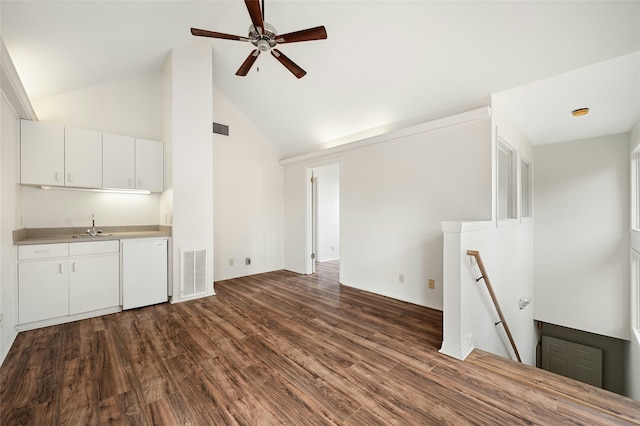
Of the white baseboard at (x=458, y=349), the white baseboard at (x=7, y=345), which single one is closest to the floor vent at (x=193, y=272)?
the white baseboard at (x=7, y=345)

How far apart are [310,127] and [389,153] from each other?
5.51 ft

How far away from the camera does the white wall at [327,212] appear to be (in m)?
7.12

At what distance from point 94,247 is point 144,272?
63 cm

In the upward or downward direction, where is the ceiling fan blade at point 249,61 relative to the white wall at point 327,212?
upward

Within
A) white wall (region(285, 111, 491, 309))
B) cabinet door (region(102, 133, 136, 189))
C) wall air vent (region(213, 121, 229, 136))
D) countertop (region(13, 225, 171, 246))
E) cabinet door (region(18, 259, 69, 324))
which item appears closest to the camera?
cabinet door (region(18, 259, 69, 324))

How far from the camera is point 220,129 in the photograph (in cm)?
498

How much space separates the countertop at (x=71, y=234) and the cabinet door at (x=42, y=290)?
239mm

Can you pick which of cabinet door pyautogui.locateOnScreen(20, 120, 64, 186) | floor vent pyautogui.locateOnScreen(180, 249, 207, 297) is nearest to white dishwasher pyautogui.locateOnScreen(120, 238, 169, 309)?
floor vent pyautogui.locateOnScreen(180, 249, 207, 297)

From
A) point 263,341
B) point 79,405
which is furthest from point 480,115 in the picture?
point 79,405

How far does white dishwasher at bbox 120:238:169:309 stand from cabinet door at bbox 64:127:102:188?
3.09ft

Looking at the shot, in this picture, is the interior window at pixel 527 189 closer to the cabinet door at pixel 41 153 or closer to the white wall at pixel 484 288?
the white wall at pixel 484 288

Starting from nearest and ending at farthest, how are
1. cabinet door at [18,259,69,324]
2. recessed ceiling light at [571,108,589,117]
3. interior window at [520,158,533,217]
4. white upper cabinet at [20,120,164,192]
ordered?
cabinet door at [18,259,69,324] < white upper cabinet at [20,120,164,192] < recessed ceiling light at [571,108,589,117] < interior window at [520,158,533,217]

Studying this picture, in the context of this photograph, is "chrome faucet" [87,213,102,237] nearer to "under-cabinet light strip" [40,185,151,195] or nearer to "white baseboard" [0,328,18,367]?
"under-cabinet light strip" [40,185,151,195]

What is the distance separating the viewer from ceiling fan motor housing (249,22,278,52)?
2371 millimetres
